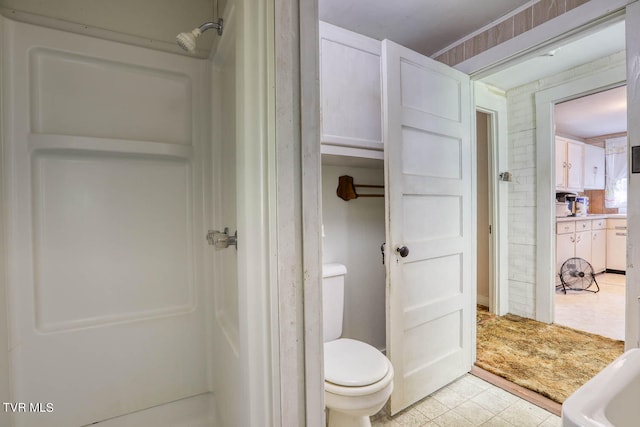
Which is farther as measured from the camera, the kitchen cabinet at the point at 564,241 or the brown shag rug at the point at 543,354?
the kitchen cabinet at the point at 564,241

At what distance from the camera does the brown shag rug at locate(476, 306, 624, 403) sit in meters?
1.85

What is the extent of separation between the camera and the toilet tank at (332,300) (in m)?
1.68

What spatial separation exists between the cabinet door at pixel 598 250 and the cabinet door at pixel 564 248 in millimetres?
678

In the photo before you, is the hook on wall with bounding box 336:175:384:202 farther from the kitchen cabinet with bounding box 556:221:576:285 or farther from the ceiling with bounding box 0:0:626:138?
the kitchen cabinet with bounding box 556:221:576:285

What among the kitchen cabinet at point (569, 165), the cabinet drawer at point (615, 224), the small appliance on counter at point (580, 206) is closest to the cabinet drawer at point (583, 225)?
the small appliance on counter at point (580, 206)

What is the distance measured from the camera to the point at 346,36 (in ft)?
5.24

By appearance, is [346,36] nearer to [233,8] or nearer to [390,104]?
[390,104]

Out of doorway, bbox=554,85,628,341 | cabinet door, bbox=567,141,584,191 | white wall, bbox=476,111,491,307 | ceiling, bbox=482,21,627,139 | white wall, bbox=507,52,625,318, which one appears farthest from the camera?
cabinet door, bbox=567,141,584,191

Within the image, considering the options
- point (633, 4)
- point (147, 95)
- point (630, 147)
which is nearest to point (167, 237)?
point (147, 95)

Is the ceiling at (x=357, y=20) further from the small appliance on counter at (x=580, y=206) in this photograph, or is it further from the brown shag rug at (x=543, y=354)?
the small appliance on counter at (x=580, y=206)

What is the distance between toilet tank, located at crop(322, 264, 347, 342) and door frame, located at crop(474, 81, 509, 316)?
2.02m

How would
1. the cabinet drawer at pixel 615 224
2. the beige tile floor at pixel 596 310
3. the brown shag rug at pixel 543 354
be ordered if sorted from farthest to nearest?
the cabinet drawer at pixel 615 224 → the beige tile floor at pixel 596 310 → the brown shag rug at pixel 543 354

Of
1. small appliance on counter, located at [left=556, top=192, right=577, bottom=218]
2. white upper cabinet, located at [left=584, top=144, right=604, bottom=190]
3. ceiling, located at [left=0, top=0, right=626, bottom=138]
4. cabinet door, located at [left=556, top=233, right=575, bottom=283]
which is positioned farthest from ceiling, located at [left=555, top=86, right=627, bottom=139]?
cabinet door, located at [left=556, top=233, right=575, bottom=283]

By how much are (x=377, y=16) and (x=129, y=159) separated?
1.64 metres
